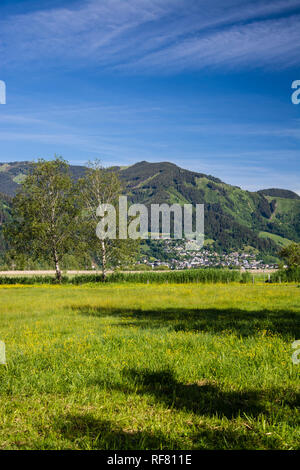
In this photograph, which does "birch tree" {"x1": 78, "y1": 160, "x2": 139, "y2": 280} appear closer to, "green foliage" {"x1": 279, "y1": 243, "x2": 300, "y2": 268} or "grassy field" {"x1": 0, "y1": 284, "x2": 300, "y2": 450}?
"grassy field" {"x1": 0, "y1": 284, "x2": 300, "y2": 450}

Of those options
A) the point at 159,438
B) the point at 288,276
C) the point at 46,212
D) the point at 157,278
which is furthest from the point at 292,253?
the point at 159,438

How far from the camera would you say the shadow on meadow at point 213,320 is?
13273 millimetres

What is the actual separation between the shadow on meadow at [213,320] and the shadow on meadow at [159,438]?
21.9 ft

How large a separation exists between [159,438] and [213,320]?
10850 millimetres

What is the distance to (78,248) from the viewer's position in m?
60.3

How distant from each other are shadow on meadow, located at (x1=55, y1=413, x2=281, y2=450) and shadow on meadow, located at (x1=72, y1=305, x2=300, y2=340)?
6688 millimetres

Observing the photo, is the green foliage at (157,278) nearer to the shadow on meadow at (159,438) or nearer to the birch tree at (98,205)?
the birch tree at (98,205)

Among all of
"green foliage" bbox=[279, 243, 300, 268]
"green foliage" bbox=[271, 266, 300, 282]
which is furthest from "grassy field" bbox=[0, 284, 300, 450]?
"green foliage" bbox=[279, 243, 300, 268]

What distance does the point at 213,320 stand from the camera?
15758 millimetres

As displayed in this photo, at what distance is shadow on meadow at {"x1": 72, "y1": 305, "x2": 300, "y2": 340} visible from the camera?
1327 centimetres

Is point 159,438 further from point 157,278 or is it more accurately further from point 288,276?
point 288,276

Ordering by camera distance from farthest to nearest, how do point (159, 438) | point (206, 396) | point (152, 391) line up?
point (152, 391) → point (206, 396) → point (159, 438)
